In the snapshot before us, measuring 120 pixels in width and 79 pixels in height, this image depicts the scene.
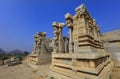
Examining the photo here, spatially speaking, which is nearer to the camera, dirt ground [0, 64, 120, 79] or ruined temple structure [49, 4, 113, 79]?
ruined temple structure [49, 4, 113, 79]

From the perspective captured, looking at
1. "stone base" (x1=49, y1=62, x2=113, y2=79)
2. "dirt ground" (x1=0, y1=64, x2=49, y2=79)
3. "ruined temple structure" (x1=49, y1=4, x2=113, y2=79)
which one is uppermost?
"ruined temple structure" (x1=49, y1=4, x2=113, y2=79)

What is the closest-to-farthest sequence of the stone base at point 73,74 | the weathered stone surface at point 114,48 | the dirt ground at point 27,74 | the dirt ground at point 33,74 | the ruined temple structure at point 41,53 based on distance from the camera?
1. the stone base at point 73,74
2. the dirt ground at point 33,74
3. the dirt ground at point 27,74
4. the weathered stone surface at point 114,48
5. the ruined temple structure at point 41,53

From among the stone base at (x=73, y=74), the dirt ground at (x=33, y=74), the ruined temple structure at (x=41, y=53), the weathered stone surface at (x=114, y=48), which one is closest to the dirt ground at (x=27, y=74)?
the dirt ground at (x=33, y=74)

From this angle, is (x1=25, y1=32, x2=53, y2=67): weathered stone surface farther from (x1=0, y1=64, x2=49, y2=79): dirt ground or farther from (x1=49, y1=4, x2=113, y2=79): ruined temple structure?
(x1=49, y1=4, x2=113, y2=79): ruined temple structure

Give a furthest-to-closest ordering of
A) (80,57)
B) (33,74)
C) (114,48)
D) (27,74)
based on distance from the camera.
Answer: (114,48) → (27,74) → (33,74) → (80,57)

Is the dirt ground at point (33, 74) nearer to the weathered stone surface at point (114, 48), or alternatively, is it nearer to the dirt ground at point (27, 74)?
the dirt ground at point (27, 74)

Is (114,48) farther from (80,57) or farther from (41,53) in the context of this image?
(41,53)

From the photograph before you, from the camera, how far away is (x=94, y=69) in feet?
13.9

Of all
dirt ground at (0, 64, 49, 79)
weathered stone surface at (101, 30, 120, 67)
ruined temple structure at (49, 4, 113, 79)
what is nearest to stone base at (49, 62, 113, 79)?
ruined temple structure at (49, 4, 113, 79)

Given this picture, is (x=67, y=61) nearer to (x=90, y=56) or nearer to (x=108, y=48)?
(x=90, y=56)

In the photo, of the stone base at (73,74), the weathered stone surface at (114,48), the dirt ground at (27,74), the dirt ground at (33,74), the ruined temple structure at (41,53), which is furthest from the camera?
the ruined temple structure at (41,53)

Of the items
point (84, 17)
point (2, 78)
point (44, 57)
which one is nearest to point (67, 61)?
point (84, 17)

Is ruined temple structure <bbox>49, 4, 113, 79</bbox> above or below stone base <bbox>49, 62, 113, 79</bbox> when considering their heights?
above

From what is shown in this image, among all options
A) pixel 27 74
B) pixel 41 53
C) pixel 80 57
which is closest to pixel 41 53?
pixel 41 53
